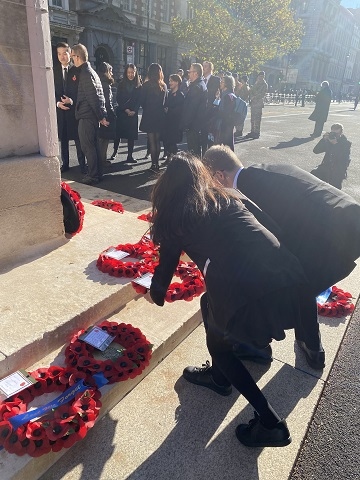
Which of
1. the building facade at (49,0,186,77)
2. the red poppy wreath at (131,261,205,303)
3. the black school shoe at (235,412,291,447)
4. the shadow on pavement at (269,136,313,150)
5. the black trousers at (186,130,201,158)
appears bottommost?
the shadow on pavement at (269,136,313,150)

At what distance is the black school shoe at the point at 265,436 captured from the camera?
203 centimetres

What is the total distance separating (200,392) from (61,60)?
5819mm

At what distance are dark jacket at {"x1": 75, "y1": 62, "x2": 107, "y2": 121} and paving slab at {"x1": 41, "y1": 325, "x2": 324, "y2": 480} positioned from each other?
4.27 meters

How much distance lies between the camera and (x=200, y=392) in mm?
2457

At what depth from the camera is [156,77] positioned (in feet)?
22.7

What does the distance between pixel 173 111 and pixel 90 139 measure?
221cm

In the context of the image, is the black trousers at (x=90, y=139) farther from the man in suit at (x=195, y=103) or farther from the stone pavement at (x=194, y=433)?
the stone pavement at (x=194, y=433)

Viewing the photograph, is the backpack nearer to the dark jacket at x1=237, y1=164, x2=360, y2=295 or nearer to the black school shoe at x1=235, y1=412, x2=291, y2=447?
the dark jacket at x1=237, y1=164, x2=360, y2=295

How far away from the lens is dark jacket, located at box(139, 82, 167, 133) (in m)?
7.10

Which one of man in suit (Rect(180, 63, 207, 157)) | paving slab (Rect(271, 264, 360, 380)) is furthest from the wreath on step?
man in suit (Rect(180, 63, 207, 157))

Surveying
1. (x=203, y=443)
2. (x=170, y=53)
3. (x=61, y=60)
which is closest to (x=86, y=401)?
(x=203, y=443)

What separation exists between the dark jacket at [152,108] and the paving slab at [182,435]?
17.7ft

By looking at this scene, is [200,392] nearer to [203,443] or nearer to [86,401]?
[203,443]

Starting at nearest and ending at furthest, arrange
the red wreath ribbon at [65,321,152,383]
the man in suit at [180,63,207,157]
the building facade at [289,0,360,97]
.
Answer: the red wreath ribbon at [65,321,152,383] → the man in suit at [180,63,207,157] → the building facade at [289,0,360,97]
